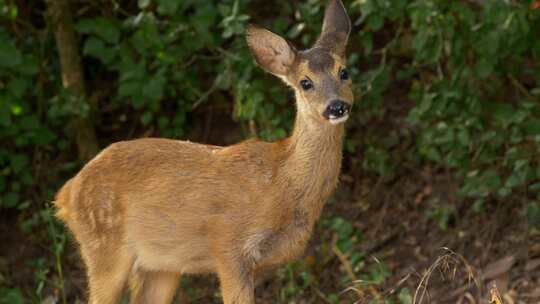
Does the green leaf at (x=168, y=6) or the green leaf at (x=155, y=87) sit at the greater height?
the green leaf at (x=168, y=6)

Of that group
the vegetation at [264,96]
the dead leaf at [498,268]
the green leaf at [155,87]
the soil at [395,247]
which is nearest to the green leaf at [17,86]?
the vegetation at [264,96]

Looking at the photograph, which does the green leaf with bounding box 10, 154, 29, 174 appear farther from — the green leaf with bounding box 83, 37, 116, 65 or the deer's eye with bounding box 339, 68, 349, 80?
the deer's eye with bounding box 339, 68, 349, 80

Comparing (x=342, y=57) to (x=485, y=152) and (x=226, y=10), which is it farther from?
(x=485, y=152)

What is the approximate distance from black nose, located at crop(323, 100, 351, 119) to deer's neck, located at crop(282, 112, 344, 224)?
4.8 inches

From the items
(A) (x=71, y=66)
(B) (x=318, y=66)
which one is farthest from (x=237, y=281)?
(A) (x=71, y=66)

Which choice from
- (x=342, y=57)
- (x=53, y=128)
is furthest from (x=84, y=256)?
(x=53, y=128)

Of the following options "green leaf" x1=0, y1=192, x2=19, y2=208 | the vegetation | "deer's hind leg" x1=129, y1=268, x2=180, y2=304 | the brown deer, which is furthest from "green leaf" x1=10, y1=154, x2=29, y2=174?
"deer's hind leg" x1=129, y1=268, x2=180, y2=304

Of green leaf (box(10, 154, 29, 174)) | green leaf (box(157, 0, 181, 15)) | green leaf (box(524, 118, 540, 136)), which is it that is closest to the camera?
green leaf (box(524, 118, 540, 136))

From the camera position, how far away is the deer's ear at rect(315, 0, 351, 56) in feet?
19.9

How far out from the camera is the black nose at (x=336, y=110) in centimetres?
561

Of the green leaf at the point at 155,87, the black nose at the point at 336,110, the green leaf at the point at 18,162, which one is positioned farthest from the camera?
the green leaf at the point at 18,162

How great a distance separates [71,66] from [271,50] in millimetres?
2946

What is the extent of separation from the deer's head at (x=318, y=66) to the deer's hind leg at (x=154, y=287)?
1.29m

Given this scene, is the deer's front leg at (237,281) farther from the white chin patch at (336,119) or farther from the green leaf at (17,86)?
the green leaf at (17,86)
